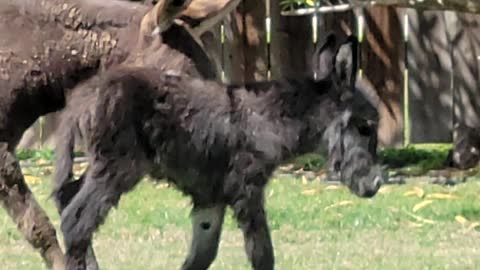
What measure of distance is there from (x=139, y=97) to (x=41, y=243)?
0.91m

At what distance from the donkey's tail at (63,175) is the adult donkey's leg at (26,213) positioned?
0.21 meters

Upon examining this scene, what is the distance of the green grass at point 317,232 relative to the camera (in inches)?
309

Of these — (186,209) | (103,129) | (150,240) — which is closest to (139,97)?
(103,129)

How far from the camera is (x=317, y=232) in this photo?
8.88 metres

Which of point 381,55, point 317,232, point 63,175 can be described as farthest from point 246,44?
point 63,175

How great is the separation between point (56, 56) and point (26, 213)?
818mm

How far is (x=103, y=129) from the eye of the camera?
6402mm

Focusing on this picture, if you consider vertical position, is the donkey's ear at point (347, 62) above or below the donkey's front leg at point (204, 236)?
above

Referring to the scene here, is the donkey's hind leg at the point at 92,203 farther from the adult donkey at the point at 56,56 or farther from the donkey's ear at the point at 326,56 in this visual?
the donkey's ear at the point at 326,56

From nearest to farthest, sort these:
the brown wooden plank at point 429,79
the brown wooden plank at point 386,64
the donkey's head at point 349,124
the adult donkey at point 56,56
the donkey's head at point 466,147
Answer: the adult donkey at point 56,56 < the donkey's head at point 349,124 < the donkey's head at point 466,147 < the brown wooden plank at point 429,79 < the brown wooden plank at point 386,64

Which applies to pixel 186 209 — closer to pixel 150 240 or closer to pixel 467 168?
pixel 150 240

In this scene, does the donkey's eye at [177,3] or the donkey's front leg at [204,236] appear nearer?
the donkey's eye at [177,3]

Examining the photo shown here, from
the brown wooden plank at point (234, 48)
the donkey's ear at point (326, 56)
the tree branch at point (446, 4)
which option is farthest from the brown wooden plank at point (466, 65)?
the donkey's ear at point (326, 56)

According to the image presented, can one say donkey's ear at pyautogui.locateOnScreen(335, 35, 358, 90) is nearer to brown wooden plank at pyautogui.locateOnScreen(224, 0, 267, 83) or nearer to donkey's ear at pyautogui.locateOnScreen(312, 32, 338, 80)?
donkey's ear at pyautogui.locateOnScreen(312, 32, 338, 80)
